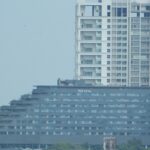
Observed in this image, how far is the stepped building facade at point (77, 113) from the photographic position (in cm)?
8575

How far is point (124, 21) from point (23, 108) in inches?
271

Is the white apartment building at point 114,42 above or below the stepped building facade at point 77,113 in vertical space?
above

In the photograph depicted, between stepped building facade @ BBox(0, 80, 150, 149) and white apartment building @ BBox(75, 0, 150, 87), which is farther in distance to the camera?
white apartment building @ BBox(75, 0, 150, 87)

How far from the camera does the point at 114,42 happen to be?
91.5 m

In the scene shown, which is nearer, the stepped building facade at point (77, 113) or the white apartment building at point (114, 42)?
the stepped building facade at point (77, 113)

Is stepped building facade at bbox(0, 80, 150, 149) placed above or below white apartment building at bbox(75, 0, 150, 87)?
below

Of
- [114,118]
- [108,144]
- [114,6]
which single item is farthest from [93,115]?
[108,144]

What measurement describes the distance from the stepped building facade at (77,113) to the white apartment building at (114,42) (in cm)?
257

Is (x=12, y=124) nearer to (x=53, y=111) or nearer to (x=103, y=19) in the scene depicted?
(x=53, y=111)

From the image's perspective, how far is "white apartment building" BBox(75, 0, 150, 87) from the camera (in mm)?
90188

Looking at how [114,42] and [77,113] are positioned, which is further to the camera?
[114,42]

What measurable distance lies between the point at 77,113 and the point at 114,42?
5.25m

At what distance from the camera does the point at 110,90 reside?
285 feet

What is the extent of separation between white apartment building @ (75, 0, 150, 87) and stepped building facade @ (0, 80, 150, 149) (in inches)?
101
